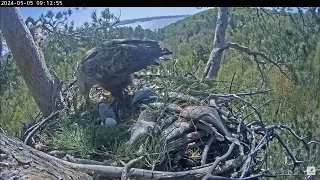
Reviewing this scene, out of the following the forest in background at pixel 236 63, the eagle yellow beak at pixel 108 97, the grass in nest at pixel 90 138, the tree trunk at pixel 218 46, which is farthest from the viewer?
the tree trunk at pixel 218 46

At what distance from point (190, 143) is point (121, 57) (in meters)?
0.76

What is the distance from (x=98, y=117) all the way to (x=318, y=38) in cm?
404

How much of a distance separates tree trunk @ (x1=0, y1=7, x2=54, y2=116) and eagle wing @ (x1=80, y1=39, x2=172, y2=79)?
470mm

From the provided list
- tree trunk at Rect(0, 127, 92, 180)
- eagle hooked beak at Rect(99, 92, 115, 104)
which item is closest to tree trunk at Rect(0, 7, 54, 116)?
eagle hooked beak at Rect(99, 92, 115, 104)

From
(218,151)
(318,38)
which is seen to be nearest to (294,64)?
(318,38)

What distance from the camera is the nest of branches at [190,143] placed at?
2.16 m

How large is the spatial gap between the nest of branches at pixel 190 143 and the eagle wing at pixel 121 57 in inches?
11.4

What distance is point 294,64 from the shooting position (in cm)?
583

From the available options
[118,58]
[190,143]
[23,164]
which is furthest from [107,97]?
[23,164]

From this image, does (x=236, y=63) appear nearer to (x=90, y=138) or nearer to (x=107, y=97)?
(x=107, y=97)
